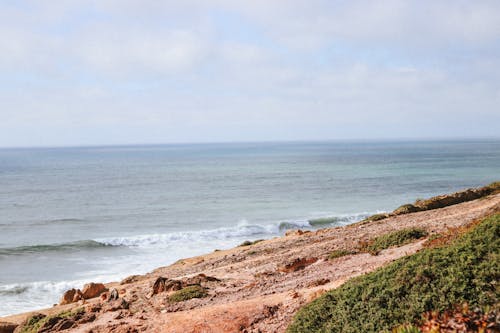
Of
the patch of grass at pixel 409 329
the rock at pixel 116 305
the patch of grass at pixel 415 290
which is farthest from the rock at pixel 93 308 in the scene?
the patch of grass at pixel 409 329

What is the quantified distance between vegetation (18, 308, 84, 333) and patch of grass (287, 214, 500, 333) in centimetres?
689

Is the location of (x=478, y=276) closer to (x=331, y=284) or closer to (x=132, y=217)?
(x=331, y=284)

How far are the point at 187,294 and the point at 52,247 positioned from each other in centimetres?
2442

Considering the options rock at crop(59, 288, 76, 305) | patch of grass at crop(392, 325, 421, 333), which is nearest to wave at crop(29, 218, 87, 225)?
rock at crop(59, 288, 76, 305)

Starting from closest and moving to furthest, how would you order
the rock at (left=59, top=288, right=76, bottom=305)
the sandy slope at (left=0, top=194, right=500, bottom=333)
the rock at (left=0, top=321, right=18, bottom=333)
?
the sandy slope at (left=0, top=194, right=500, bottom=333) → the rock at (left=0, top=321, right=18, bottom=333) → the rock at (left=59, top=288, right=76, bottom=305)

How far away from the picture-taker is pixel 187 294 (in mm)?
12891

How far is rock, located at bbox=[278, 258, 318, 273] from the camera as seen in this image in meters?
14.9

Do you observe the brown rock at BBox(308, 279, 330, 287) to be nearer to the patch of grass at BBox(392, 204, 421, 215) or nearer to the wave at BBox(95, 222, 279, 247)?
the patch of grass at BBox(392, 204, 421, 215)

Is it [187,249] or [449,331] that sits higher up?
[449,331]

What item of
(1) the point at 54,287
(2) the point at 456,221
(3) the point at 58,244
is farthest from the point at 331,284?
(3) the point at 58,244

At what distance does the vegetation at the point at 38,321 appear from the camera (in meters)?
12.5

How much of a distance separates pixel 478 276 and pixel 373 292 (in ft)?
5.95

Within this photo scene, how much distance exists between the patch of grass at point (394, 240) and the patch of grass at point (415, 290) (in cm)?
A: 558

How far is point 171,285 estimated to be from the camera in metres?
13.8
